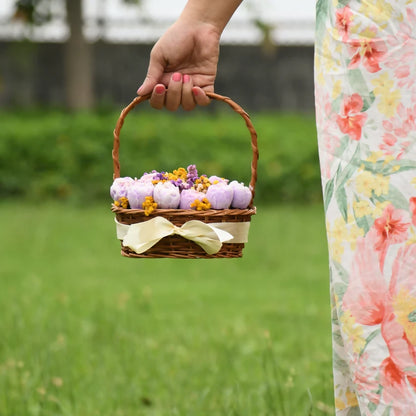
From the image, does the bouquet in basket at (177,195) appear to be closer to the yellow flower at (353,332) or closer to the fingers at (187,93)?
the fingers at (187,93)

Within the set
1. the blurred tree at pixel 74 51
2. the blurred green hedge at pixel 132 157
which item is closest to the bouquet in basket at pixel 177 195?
the blurred green hedge at pixel 132 157

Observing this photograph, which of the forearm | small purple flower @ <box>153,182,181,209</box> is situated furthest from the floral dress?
small purple flower @ <box>153,182,181,209</box>

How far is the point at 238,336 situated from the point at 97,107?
25.9 ft

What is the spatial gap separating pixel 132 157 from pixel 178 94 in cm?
724

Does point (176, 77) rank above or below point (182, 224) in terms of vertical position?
above

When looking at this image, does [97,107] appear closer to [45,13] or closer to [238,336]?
[45,13]

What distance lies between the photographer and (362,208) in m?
1.26

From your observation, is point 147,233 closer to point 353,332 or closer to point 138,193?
point 138,193

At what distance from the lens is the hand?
1.55m

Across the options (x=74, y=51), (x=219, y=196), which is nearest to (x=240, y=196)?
(x=219, y=196)

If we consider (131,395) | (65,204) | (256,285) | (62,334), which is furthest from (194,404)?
(65,204)

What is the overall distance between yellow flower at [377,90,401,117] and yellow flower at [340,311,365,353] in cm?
33

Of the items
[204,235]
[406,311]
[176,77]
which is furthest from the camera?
Answer: [176,77]

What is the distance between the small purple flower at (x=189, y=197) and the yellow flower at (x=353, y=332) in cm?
43
